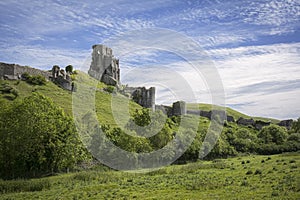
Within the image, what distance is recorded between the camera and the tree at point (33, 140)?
4434 cm

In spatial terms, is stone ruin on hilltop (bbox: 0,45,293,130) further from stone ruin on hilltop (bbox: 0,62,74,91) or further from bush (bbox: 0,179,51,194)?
bush (bbox: 0,179,51,194)

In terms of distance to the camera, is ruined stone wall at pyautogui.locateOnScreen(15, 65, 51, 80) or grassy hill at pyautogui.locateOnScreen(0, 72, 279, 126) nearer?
grassy hill at pyautogui.locateOnScreen(0, 72, 279, 126)

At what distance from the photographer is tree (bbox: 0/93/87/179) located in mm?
44344

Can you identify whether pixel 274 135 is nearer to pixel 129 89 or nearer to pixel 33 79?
pixel 129 89

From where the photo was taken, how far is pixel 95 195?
93.4ft

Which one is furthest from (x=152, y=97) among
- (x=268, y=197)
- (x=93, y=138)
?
(x=268, y=197)

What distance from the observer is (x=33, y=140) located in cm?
4525

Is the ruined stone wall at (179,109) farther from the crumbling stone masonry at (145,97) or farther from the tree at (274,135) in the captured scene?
the tree at (274,135)

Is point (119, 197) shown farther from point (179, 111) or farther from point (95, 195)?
point (179, 111)

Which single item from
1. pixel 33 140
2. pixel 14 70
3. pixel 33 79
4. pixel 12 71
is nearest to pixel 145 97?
pixel 33 79

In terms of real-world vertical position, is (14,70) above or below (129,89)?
above

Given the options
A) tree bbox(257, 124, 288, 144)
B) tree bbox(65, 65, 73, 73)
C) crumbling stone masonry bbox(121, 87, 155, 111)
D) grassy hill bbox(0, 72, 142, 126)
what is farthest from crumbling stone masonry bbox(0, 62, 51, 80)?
tree bbox(257, 124, 288, 144)

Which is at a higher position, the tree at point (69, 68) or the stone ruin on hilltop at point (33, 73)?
the tree at point (69, 68)

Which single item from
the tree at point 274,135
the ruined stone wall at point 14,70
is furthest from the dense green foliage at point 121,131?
the ruined stone wall at point 14,70
